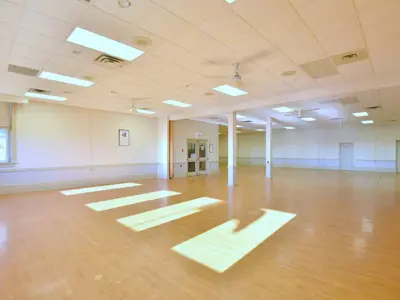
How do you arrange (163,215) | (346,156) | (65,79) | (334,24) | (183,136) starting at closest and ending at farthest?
(334,24)
(163,215)
(65,79)
(183,136)
(346,156)

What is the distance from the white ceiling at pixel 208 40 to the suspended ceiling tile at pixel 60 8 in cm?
1

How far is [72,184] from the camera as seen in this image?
8938mm

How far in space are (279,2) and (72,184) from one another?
899 cm

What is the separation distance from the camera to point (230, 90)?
6.79 m

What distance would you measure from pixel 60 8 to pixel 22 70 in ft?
10.1

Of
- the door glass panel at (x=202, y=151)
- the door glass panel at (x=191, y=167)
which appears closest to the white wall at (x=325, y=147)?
the door glass panel at (x=202, y=151)

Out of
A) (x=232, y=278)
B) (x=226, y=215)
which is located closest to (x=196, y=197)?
(x=226, y=215)

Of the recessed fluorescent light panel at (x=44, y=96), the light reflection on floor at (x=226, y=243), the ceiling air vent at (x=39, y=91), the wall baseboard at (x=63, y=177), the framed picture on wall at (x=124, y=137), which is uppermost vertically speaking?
the ceiling air vent at (x=39, y=91)

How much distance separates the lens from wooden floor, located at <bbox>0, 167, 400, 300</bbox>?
2234mm

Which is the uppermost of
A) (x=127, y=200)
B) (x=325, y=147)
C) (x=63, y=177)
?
(x=325, y=147)

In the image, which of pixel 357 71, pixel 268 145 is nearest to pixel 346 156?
pixel 268 145

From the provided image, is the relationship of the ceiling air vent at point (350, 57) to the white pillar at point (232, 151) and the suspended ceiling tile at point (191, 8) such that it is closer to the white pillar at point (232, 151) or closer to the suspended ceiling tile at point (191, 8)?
the suspended ceiling tile at point (191, 8)

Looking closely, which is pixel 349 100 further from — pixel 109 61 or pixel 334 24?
pixel 109 61

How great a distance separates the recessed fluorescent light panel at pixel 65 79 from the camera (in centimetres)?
537
